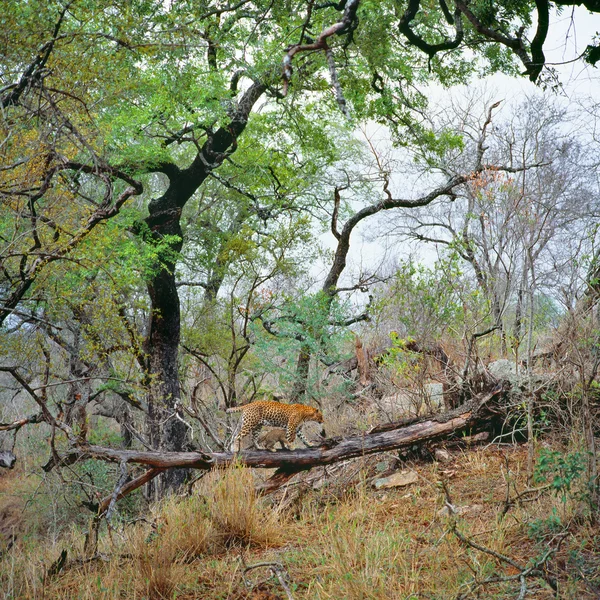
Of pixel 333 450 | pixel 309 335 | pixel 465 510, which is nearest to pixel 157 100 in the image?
pixel 309 335

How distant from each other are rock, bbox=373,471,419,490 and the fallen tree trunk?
0.29m

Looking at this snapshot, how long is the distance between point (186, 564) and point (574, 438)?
11.3 feet

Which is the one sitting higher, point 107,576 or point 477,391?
point 477,391

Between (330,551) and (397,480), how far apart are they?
213cm

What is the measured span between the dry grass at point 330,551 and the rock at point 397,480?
31 centimetres

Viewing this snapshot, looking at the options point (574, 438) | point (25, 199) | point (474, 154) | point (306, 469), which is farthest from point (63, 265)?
point (474, 154)

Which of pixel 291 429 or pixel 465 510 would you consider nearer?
pixel 465 510

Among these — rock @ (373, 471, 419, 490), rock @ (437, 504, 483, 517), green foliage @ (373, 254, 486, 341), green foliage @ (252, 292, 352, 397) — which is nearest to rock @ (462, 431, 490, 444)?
rock @ (373, 471, 419, 490)

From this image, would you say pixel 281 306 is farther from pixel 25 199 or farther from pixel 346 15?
pixel 346 15

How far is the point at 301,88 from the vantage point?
1138cm

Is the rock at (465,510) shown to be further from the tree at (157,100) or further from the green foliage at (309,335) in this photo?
the green foliage at (309,335)

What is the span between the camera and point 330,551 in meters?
4.43

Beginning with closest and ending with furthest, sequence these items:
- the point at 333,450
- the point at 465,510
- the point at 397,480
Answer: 1. the point at 465,510
2. the point at 333,450
3. the point at 397,480

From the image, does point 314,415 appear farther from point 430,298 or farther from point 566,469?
point 566,469
